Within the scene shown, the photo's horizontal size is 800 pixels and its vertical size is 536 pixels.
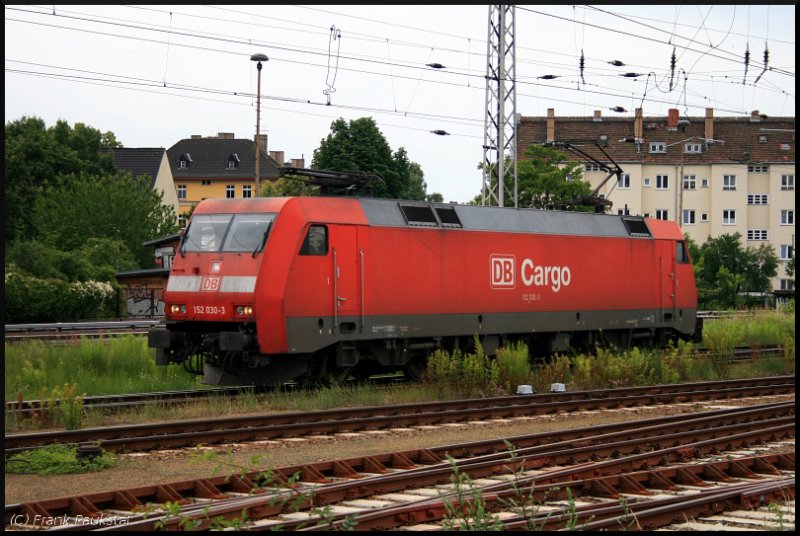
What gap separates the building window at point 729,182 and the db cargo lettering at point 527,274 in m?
55.8

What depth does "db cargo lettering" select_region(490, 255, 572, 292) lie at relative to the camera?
66.4 feet

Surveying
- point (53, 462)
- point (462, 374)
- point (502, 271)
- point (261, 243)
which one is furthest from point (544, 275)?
point (53, 462)

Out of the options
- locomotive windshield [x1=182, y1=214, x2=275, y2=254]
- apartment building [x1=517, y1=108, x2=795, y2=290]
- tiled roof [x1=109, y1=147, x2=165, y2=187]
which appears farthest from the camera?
tiled roof [x1=109, y1=147, x2=165, y2=187]

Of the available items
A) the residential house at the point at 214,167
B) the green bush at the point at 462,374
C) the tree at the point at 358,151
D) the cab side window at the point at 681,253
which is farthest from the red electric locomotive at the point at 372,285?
the residential house at the point at 214,167

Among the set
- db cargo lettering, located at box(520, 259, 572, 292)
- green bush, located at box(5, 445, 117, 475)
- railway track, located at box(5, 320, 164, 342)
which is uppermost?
db cargo lettering, located at box(520, 259, 572, 292)

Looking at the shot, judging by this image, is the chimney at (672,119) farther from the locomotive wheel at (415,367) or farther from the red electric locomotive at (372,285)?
the locomotive wheel at (415,367)

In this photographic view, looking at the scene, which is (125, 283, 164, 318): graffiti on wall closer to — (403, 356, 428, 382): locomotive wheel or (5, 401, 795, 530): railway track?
(403, 356, 428, 382): locomotive wheel

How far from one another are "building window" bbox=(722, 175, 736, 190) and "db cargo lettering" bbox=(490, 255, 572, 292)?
55753 millimetres

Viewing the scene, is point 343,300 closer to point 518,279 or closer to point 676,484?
point 518,279

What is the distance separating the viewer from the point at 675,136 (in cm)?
7475

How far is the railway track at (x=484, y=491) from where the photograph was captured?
8039 mm

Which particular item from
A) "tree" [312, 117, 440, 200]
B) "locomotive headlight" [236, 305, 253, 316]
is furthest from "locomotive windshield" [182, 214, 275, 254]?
"tree" [312, 117, 440, 200]

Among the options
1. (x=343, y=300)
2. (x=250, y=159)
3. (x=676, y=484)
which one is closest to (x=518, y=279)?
(x=343, y=300)

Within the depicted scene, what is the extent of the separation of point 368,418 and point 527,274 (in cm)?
758
